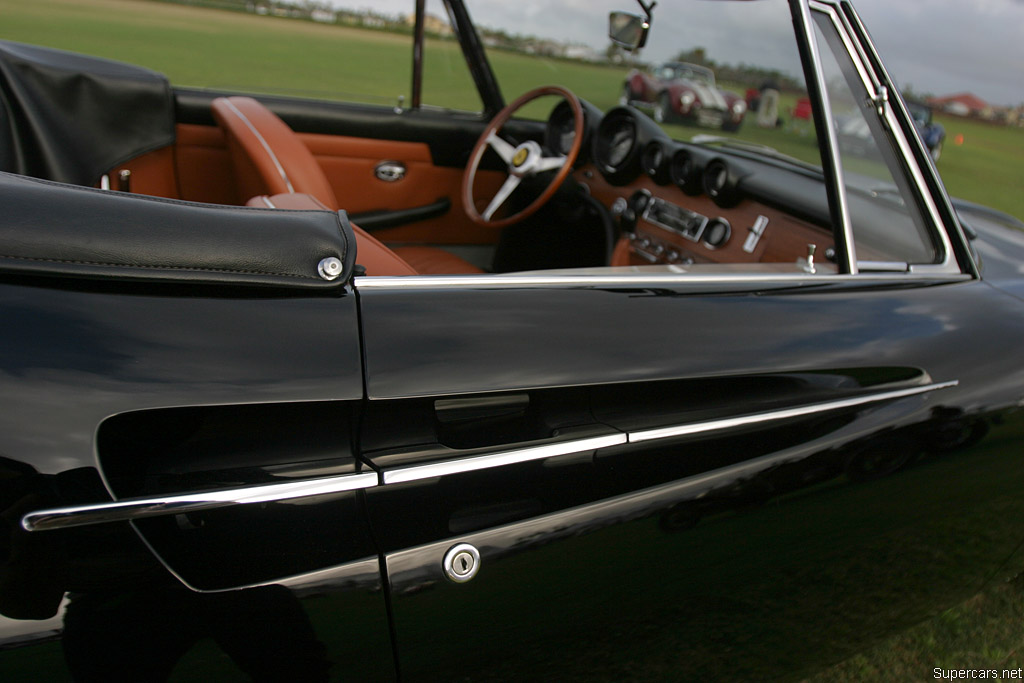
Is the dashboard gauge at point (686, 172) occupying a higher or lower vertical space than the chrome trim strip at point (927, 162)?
lower

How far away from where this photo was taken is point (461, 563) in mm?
926

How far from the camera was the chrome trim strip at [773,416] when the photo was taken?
1.08 meters

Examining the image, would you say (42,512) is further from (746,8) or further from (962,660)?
(962,660)

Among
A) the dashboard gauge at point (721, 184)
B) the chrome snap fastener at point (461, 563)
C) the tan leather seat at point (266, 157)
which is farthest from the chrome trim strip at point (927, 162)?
the chrome snap fastener at point (461, 563)

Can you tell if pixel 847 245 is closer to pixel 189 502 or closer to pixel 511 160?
pixel 189 502

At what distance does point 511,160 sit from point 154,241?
218 centimetres

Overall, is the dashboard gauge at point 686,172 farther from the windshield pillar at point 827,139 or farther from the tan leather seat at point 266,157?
the tan leather seat at point 266,157

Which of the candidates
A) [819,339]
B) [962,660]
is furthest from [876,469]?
[962,660]

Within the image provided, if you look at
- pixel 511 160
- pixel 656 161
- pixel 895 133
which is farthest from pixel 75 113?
pixel 895 133

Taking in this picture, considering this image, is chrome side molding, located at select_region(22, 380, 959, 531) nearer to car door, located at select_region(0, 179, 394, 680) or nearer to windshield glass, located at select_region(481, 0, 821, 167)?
car door, located at select_region(0, 179, 394, 680)

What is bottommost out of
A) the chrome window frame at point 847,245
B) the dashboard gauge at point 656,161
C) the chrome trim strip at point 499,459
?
the chrome trim strip at point 499,459

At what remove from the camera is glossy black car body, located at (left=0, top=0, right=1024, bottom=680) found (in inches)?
31.3

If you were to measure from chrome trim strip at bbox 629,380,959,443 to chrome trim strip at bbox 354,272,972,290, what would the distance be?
242 millimetres

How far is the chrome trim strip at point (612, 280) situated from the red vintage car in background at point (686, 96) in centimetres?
89
